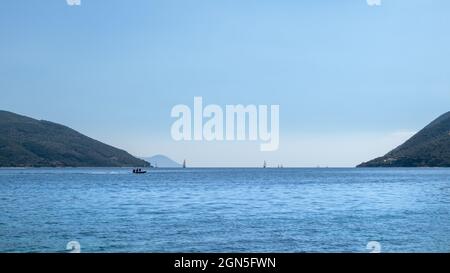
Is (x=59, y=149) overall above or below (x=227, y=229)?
above

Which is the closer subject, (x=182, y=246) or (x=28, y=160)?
(x=182, y=246)

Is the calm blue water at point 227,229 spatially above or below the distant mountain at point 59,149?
below

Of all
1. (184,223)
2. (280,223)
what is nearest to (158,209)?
(184,223)

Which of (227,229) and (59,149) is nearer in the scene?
(227,229)

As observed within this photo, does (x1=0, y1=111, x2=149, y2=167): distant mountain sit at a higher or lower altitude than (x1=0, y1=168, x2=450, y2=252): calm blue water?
higher

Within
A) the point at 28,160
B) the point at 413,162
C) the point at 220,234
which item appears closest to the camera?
the point at 220,234
